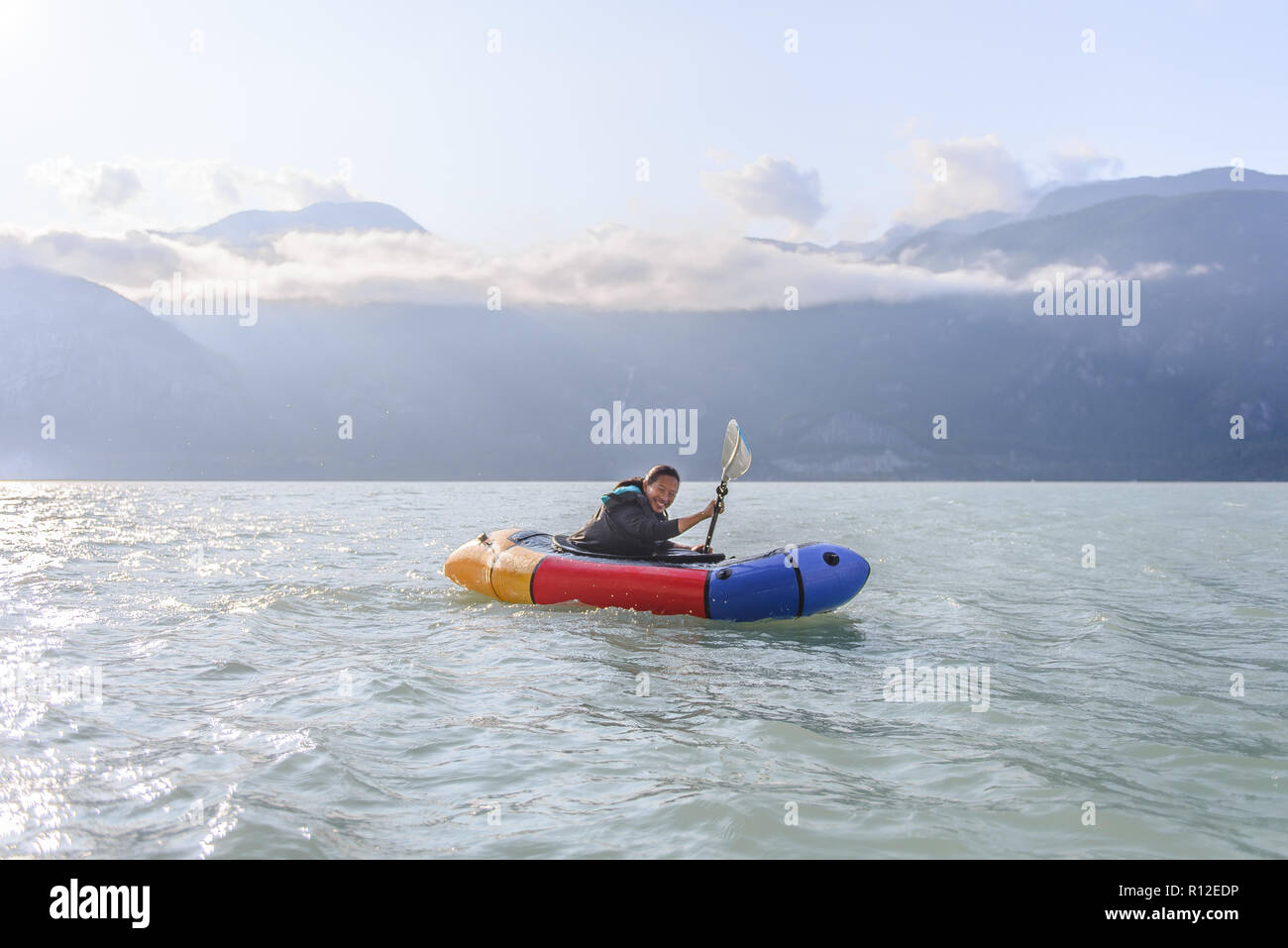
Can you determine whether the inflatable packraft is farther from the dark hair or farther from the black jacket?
the dark hair

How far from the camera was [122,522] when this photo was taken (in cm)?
3209

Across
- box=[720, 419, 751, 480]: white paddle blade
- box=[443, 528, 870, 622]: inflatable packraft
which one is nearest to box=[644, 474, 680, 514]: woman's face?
box=[443, 528, 870, 622]: inflatable packraft

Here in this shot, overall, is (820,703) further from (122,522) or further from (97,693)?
(122,522)

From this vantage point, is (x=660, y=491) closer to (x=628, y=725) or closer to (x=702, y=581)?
(x=702, y=581)

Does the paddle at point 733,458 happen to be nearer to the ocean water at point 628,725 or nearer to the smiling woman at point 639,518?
the smiling woman at point 639,518

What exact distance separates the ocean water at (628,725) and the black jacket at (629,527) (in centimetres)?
94

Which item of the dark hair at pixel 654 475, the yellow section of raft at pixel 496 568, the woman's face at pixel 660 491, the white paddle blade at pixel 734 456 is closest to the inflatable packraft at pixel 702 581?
the yellow section of raft at pixel 496 568

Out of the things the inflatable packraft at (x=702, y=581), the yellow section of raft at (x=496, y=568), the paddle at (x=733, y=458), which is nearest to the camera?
the inflatable packraft at (x=702, y=581)

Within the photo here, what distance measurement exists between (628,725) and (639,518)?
4.87m

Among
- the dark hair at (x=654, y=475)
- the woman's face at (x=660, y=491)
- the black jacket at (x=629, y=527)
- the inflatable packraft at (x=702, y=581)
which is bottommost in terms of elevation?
the inflatable packraft at (x=702, y=581)

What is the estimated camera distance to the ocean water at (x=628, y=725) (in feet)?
15.4

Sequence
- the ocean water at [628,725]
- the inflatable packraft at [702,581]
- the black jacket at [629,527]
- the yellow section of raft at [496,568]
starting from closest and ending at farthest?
the ocean water at [628,725] < the inflatable packraft at [702,581] < the black jacket at [629,527] < the yellow section of raft at [496,568]
